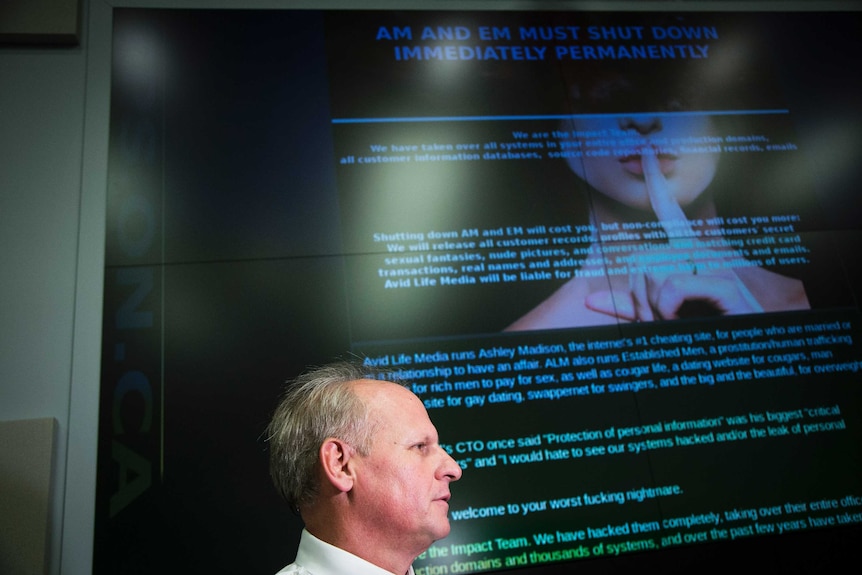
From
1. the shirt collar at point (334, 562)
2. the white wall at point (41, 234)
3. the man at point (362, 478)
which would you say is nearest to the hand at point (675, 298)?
the man at point (362, 478)

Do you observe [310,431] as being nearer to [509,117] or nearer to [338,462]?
[338,462]

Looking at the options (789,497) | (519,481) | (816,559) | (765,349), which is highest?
(765,349)

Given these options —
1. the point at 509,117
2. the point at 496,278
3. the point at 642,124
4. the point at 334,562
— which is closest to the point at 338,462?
the point at 334,562

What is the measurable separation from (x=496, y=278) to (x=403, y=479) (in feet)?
4.45

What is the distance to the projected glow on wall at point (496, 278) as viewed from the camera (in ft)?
7.73

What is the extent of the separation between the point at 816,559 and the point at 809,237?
1.27m

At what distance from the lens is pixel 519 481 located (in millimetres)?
2406

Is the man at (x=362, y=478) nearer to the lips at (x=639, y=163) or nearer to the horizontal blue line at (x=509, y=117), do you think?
the horizontal blue line at (x=509, y=117)

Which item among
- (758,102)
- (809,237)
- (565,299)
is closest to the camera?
(565,299)

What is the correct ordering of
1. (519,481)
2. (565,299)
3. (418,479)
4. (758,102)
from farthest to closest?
(758,102) < (565,299) < (519,481) < (418,479)

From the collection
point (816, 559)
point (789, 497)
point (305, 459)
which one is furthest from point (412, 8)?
point (816, 559)

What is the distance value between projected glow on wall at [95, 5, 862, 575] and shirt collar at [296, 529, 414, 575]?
1019mm

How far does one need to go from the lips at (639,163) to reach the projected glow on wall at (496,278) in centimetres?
1

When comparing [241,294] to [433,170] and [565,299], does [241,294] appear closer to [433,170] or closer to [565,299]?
[433,170]
